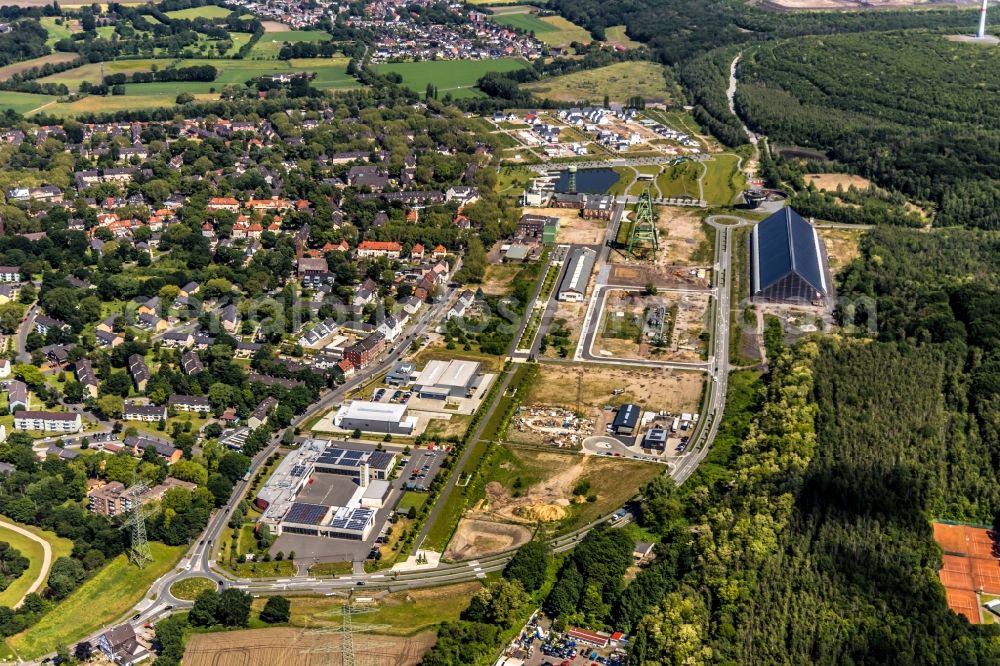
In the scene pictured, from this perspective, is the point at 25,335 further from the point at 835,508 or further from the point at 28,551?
the point at 835,508

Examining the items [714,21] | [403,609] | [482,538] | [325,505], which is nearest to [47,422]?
[325,505]

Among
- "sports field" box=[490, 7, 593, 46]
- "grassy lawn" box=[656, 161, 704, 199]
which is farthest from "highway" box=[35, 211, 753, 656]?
"sports field" box=[490, 7, 593, 46]

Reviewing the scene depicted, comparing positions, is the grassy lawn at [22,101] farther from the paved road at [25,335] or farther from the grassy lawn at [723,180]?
the grassy lawn at [723,180]

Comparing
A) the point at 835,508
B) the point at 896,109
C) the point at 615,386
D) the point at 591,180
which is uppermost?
the point at 896,109

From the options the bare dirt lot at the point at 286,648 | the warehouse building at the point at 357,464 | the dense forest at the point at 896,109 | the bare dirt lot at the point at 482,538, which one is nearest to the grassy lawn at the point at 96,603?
the bare dirt lot at the point at 286,648

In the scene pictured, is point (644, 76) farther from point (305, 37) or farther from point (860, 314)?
point (860, 314)

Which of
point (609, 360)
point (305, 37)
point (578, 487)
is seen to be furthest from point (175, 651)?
point (305, 37)
